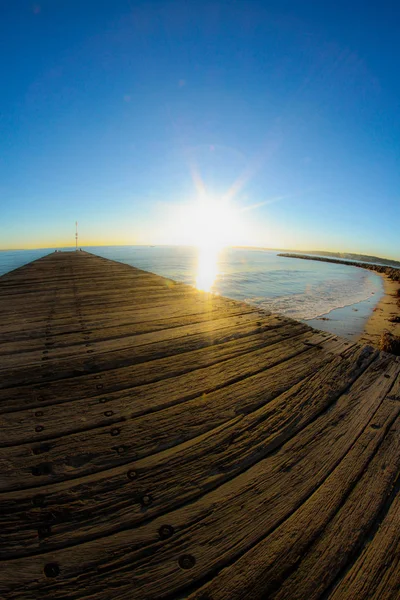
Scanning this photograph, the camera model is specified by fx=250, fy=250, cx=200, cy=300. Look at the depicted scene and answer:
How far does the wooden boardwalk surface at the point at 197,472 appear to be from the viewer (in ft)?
3.51

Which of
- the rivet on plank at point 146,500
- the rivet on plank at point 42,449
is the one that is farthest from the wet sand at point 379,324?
the rivet on plank at point 42,449

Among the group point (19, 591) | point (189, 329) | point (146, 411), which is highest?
point (189, 329)

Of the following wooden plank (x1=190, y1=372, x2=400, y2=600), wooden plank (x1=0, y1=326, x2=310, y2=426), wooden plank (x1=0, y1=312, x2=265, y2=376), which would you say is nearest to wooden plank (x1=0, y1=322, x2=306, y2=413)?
wooden plank (x1=0, y1=326, x2=310, y2=426)

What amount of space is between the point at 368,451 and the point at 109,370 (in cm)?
233

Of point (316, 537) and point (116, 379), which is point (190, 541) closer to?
point (316, 537)

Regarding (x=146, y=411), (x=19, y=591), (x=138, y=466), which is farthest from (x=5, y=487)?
(x=146, y=411)

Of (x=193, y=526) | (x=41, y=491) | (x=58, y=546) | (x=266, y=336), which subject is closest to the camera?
(x=58, y=546)

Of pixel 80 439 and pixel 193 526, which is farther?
pixel 80 439

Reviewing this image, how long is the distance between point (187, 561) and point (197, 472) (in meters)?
0.45

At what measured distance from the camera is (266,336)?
3.64m

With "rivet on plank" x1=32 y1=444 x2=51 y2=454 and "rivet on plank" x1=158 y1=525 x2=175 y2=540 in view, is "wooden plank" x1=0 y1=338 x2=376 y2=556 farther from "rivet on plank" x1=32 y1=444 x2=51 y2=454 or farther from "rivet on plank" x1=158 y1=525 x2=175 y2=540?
"rivet on plank" x1=32 y1=444 x2=51 y2=454

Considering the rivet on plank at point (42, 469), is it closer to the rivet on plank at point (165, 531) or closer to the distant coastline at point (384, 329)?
the rivet on plank at point (165, 531)

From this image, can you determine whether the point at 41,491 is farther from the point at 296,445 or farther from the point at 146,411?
the point at 296,445

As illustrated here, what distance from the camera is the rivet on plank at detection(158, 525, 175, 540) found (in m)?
1.17
